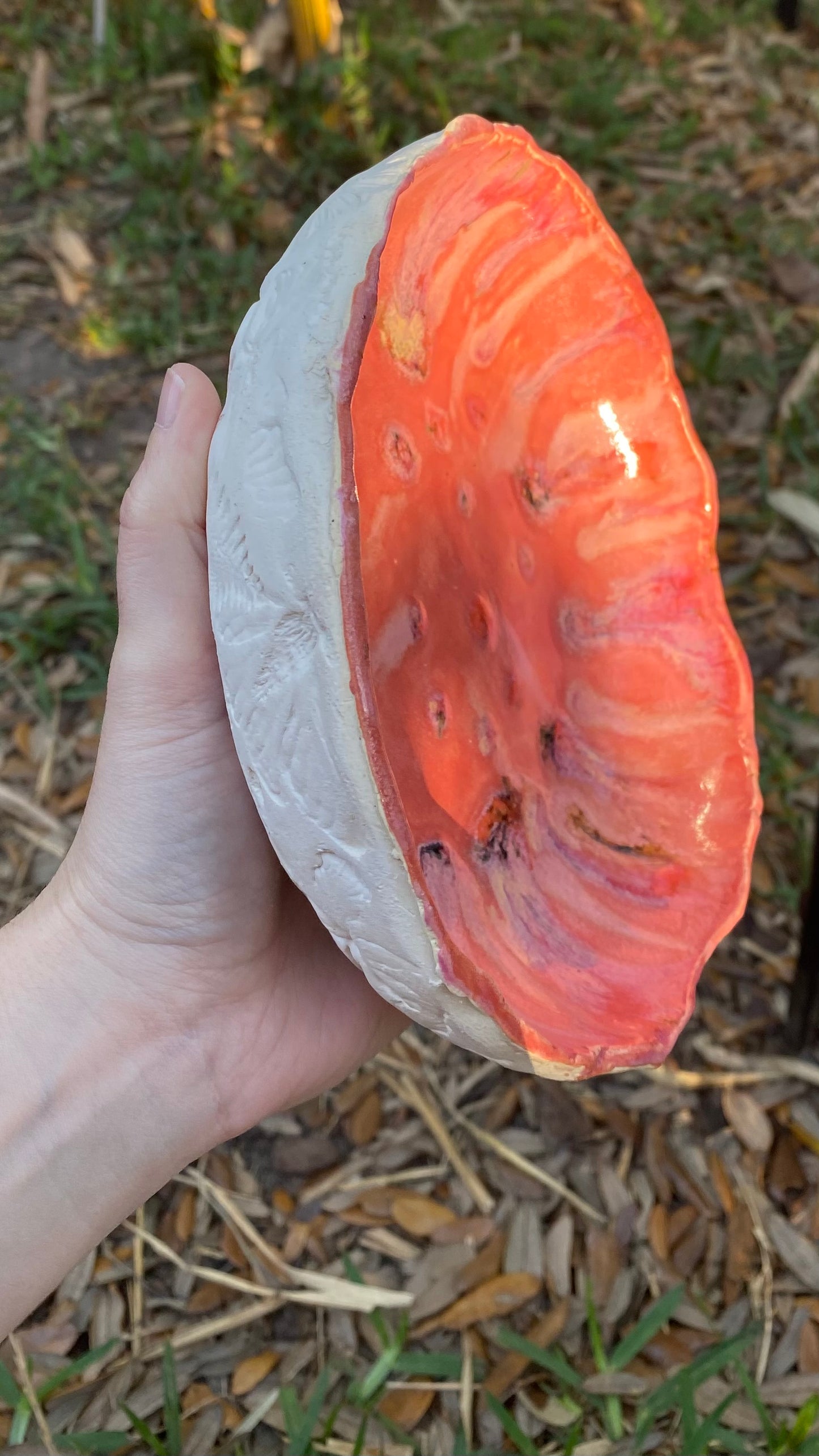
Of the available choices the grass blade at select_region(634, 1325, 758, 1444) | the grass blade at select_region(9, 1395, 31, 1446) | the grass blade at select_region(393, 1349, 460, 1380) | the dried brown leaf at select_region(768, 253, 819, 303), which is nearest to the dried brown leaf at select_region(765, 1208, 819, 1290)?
the grass blade at select_region(634, 1325, 758, 1444)

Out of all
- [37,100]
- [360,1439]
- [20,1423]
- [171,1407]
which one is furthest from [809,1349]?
[37,100]

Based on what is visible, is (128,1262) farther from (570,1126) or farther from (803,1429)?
(803,1429)

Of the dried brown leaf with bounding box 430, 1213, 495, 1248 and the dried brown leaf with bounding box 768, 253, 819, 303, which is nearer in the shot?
the dried brown leaf with bounding box 430, 1213, 495, 1248

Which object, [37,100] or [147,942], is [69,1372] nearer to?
[147,942]

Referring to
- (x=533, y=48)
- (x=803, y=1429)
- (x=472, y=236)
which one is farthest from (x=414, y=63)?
(x=803, y=1429)

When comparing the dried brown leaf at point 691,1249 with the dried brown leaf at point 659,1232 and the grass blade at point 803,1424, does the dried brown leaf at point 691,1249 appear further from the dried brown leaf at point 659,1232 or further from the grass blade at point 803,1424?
the grass blade at point 803,1424

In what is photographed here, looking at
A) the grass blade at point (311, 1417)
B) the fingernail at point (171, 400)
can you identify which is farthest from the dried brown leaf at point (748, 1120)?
the fingernail at point (171, 400)

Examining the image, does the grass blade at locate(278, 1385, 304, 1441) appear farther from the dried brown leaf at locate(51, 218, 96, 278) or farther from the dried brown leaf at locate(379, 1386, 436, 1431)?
the dried brown leaf at locate(51, 218, 96, 278)
